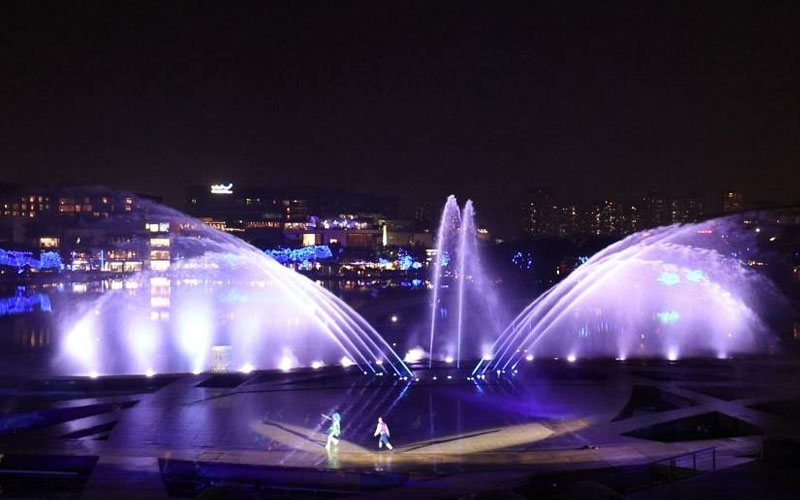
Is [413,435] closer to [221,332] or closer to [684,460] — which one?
[684,460]

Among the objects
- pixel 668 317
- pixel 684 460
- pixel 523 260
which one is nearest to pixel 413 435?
pixel 684 460

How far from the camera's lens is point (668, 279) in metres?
96.6

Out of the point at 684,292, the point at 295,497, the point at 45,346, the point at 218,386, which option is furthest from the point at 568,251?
the point at 295,497

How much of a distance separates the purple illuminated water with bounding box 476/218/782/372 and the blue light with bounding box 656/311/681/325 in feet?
0.20

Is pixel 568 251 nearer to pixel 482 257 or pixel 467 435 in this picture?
pixel 482 257

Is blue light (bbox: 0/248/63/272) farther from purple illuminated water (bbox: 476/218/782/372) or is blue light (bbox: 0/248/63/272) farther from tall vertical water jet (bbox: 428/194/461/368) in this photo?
purple illuminated water (bbox: 476/218/782/372)

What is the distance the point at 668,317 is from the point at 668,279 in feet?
148

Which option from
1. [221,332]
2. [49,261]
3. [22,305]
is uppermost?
[49,261]

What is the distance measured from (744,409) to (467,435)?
734 centimetres

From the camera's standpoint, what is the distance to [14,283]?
11244 centimetres

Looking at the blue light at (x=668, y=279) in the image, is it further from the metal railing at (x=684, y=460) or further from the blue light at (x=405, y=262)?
the metal railing at (x=684, y=460)

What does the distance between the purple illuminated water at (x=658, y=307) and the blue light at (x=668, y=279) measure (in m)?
0.27

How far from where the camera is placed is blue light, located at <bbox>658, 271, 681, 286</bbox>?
92.4 meters

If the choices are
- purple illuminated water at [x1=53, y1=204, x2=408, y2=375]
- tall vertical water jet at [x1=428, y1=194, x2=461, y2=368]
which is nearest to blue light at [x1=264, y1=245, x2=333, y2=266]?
tall vertical water jet at [x1=428, y1=194, x2=461, y2=368]
